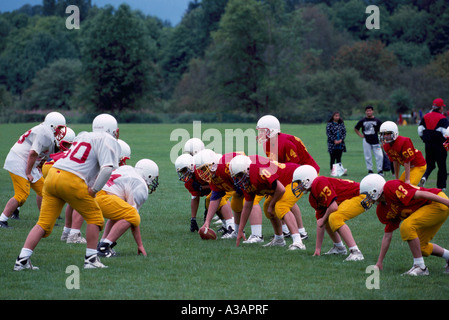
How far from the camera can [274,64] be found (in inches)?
2795

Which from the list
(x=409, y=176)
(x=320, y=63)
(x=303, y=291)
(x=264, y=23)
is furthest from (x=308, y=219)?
(x=320, y=63)

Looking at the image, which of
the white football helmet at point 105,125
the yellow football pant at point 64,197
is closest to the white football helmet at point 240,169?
the white football helmet at point 105,125

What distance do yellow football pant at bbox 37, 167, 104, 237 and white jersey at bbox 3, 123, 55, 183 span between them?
245cm

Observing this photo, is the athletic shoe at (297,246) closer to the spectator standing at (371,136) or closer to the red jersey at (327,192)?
the red jersey at (327,192)

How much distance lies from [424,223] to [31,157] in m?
6.11

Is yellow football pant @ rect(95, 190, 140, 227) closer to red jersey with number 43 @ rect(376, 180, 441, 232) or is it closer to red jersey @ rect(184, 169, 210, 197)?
red jersey @ rect(184, 169, 210, 197)

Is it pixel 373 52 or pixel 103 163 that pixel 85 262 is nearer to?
pixel 103 163

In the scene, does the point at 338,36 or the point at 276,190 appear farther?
the point at 338,36

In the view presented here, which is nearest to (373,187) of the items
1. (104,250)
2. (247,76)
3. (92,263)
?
(92,263)

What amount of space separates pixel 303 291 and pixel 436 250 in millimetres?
1962

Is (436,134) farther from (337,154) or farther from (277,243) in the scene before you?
(277,243)

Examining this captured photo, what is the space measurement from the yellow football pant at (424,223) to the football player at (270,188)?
2.04m

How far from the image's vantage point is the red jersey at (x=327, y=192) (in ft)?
27.2

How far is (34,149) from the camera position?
31.9ft
